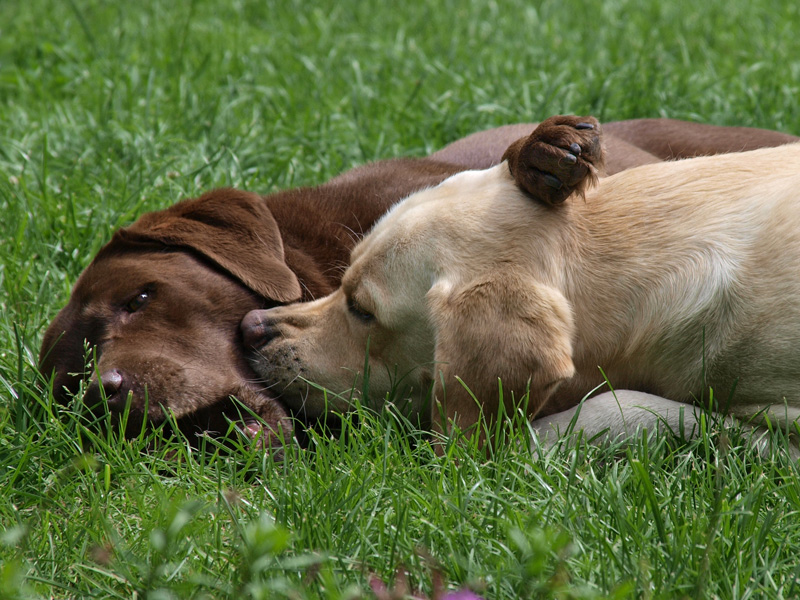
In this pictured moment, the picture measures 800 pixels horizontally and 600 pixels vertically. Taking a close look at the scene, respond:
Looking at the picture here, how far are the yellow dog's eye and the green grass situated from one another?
1.39 feet

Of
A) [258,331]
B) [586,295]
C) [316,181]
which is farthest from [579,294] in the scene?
[316,181]

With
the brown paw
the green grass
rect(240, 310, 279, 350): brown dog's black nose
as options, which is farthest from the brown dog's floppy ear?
the brown paw

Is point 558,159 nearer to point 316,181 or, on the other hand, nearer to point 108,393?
point 108,393

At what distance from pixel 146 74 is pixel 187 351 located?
12.3 feet

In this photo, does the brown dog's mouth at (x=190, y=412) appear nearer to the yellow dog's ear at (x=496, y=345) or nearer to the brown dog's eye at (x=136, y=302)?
the brown dog's eye at (x=136, y=302)

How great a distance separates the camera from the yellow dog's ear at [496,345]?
2.93m

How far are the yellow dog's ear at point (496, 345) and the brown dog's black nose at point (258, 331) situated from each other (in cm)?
87

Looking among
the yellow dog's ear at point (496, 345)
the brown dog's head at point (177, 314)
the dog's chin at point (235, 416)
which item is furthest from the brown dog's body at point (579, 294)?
the brown dog's head at point (177, 314)

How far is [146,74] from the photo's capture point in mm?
6840

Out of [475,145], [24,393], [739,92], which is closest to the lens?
[24,393]

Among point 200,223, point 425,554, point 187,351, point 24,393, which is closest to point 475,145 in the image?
point 200,223

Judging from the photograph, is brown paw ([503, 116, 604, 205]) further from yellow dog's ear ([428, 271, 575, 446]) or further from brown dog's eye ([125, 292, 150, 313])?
brown dog's eye ([125, 292, 150, 313])

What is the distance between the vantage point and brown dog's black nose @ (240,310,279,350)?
148 inches

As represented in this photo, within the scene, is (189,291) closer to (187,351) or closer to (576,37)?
(187,351)
